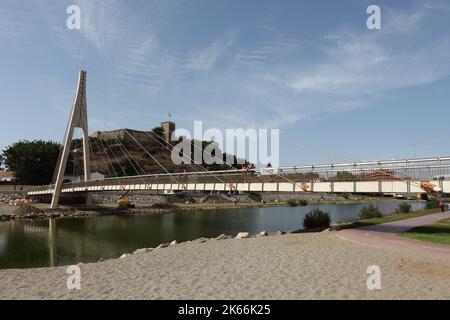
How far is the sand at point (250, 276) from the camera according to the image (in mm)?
9805

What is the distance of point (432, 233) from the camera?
2073 centimetres

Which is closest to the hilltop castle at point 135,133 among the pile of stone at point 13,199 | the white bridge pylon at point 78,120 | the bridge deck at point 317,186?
the pile of stone at point 13,199

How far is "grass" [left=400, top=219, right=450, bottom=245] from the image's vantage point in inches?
719

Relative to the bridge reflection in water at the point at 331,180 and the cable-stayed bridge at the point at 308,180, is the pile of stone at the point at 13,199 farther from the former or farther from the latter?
the bridge reflection in water at the point at 331,180

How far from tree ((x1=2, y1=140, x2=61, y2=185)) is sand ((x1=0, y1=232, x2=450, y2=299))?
72.8 meters

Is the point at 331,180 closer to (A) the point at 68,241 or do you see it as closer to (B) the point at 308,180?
(B) the point at 308,180

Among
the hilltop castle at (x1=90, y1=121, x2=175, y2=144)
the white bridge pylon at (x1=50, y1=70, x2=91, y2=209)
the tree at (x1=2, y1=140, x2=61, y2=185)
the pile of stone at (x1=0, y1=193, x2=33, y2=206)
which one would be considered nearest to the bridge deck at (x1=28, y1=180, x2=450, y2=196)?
the white bridge pylon at (x1=50, y1=70, x2=91, y2=209)

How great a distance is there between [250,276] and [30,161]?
79570 millimetres

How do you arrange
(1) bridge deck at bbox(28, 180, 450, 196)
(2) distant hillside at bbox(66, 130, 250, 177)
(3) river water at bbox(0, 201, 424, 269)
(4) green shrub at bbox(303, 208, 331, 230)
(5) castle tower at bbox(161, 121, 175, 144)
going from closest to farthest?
1. (1) bridge deck at bbox(28, 180, 450, 196)
2. (3) river water at bbox(0, 201, 424, 269)
3. (4) green shrub at bbox(303, 208, 331, 230)
4. (2) distant hillside at bbox(66, 130, 250, 177)
5. (5) castle tower at bbox(161, 121, 175, 144)

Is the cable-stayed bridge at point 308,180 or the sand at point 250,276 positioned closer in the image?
the sand at point 250,276

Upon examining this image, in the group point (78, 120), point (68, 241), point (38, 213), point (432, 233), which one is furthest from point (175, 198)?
point (432, 233)

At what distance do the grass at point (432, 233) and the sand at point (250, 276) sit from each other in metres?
4.16

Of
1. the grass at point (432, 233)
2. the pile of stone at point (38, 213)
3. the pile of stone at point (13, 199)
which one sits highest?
the pile of stone at point (13, 199)

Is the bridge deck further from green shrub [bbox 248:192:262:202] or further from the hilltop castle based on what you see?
the hilltop castle
